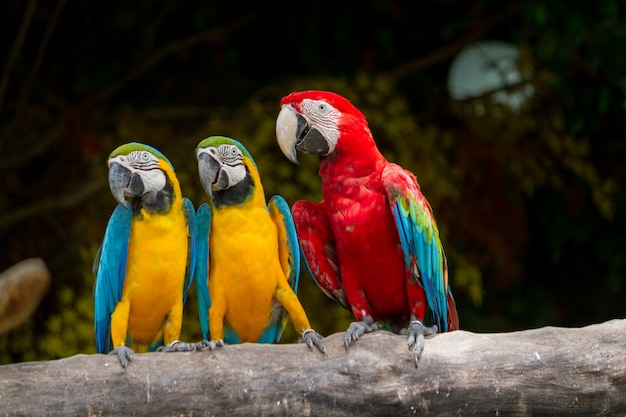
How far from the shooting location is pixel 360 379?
2301 millimetres

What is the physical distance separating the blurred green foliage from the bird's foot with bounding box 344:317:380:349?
1438 millimetres

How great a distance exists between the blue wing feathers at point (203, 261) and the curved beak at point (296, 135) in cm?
27

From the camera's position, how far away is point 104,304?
Result: 2408 millimetres

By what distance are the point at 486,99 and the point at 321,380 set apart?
2.33m

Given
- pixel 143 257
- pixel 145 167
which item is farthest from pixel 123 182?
pixel 143 257

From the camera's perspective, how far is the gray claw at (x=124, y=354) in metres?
2.26

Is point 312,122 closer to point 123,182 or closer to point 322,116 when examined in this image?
point 322,116

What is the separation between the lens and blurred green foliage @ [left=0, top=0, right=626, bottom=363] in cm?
397

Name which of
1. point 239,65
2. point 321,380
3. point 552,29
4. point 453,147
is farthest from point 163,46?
point 321,380

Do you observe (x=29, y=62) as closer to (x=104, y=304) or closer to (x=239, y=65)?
(x=239, y=65)

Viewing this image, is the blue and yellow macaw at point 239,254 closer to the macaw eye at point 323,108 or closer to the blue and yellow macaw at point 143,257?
the blue and yellow macaw at point 143,257

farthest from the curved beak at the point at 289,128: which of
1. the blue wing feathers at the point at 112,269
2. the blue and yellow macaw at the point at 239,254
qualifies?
the blue wing feathers at the point at 112,269

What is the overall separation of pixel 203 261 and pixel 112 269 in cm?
24

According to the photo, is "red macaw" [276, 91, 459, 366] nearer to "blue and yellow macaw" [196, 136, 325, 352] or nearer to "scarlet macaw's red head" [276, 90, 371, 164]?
"scarlet macaw's red head" [276, 90, 371, 164]
